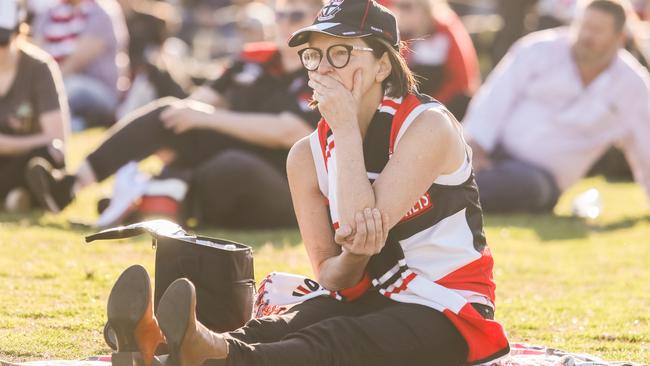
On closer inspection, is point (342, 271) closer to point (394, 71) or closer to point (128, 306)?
point (394, 71)

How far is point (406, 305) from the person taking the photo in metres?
4.00

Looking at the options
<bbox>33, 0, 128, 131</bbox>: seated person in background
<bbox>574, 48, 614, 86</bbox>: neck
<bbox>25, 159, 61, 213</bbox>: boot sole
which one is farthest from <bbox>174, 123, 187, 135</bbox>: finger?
<bbox>33, 0, 128, 131</bbox>: seated person in background

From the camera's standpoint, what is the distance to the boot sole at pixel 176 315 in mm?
3533

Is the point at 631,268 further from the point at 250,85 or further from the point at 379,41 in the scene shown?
the point at 379,41

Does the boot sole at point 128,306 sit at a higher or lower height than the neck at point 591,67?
higher

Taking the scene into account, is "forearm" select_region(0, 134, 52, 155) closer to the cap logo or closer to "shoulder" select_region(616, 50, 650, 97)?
"shoulder" select_region(616, 50, 650, 97)

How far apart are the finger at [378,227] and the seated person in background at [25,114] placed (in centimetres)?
469

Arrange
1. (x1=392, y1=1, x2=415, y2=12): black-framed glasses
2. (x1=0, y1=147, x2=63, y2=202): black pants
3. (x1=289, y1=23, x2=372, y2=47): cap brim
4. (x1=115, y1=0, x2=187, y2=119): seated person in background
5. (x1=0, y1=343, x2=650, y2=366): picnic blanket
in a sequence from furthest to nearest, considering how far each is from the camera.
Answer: (x1=115, y1=0, x2=187, y2=119): seated person in background
(x1=392, y1=1, x2=415, y2=12): black-framed glasses
(x1=0, y1=147, x2=63, y2=202): black pants
(x1=0, y1=343, x2=650, y2=366): picnic blanket
(x1=289, y1=23, x2=372, y2=47): cap brim

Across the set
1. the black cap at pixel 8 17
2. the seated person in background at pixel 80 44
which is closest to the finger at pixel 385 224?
the black cap at pixel 8 17

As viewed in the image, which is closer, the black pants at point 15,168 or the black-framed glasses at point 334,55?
the black-framed glasses at point 334,55

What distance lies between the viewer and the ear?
4125 mm

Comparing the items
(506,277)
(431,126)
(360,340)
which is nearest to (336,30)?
(431,126)

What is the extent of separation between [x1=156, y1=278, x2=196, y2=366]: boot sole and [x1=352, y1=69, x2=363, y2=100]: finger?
917 millimetres

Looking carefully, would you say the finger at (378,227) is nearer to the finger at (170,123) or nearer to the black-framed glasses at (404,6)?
the finger at (170,123)
